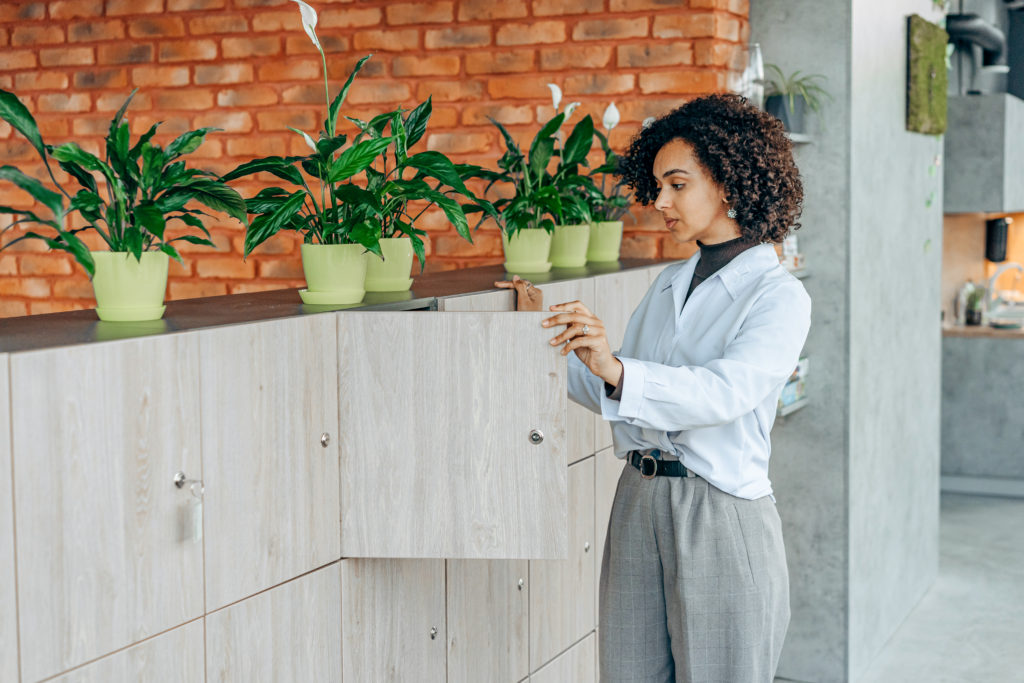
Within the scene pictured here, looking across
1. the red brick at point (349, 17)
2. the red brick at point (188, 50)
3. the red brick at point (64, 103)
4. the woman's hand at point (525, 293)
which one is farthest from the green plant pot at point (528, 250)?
the red brick at point (64, 103)

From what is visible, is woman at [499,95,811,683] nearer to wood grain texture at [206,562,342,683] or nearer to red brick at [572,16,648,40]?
wood grain texture at [206,562,342,683]

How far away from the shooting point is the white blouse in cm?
212

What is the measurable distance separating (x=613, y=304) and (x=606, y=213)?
1.88 ft

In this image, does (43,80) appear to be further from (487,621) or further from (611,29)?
(487,621)

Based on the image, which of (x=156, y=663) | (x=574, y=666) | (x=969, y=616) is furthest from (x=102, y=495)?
(x=969, y=616)

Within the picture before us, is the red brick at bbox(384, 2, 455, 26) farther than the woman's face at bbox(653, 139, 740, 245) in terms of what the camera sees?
Yes

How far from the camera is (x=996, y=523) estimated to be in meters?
6.55

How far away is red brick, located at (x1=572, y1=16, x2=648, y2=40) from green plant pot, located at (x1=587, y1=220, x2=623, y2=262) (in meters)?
0.61

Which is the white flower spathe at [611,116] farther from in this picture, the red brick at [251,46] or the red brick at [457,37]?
the red brick at [251,46]

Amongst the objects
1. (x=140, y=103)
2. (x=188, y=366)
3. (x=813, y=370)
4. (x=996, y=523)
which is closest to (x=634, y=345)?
(x=188, y=366)

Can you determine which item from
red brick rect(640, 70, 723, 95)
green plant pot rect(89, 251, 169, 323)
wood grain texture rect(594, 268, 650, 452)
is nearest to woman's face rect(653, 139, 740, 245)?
wood grain texture rect(594, 268, 650, 452)

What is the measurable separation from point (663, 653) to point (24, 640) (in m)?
1.21

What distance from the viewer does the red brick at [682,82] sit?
372 centimetres

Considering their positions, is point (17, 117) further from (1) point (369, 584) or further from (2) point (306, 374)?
(1) point (369, 584)
